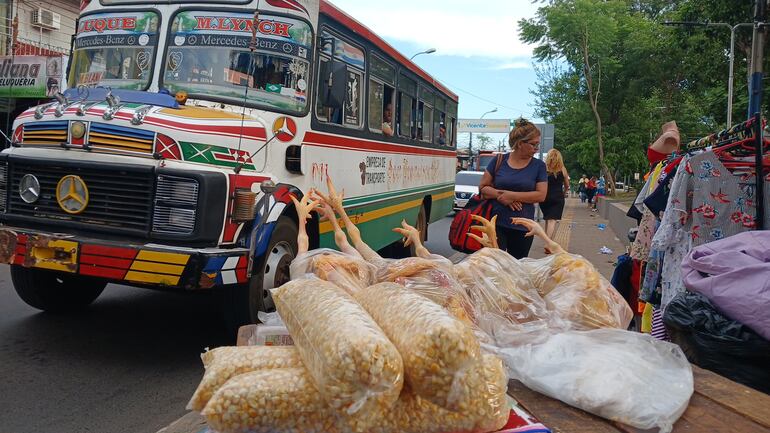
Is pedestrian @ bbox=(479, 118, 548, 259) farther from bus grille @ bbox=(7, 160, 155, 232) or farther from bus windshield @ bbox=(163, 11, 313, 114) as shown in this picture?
bus grille @ bbox=(7, 160, 155, 232)

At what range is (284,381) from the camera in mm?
1580

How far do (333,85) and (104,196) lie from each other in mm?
2339

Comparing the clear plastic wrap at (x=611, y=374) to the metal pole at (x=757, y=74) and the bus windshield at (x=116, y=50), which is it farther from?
the bus windshield at (x=116, y=50)

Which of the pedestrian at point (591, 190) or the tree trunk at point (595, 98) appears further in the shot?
the pedestrian at point (591, 190)

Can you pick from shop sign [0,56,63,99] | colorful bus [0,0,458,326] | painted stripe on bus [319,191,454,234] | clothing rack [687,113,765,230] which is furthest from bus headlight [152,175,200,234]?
shop sign [0,56,63,99]

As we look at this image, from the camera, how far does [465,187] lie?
68.2 ft

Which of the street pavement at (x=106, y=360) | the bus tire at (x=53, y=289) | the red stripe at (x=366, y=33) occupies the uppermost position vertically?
the red stripe at (x=366, y=33)

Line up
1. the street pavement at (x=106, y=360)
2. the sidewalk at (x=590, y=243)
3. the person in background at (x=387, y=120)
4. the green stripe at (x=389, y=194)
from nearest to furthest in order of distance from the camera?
the street pavement at (x=106, y=360)
the green stripe at (x=389, y=194)
the person in background at (x=387, y=120)
the sidewalk at (x=590, y=243)

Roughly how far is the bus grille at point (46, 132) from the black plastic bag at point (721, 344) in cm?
431

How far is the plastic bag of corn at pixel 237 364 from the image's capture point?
1685 mm

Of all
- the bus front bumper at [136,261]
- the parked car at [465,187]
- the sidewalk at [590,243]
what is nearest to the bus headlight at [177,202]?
the bus front bumper at [136,261]

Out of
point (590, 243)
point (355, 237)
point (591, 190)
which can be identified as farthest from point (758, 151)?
point (591, 190)

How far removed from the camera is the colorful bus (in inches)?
173

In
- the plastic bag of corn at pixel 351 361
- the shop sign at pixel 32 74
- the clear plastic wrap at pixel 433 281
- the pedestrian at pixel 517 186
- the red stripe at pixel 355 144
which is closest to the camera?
the plastic bag of corn at pixel 351 361
